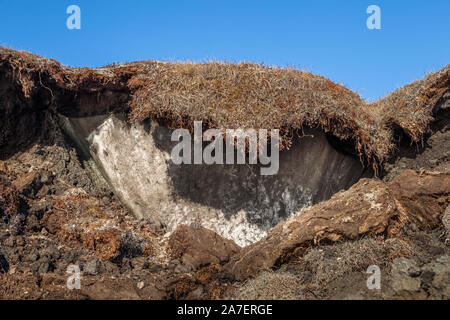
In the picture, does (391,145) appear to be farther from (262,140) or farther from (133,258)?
(133,258)

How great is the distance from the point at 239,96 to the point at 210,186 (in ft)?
7.58

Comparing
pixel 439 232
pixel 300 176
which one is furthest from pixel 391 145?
pixel 439 232

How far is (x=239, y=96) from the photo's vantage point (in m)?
9.15

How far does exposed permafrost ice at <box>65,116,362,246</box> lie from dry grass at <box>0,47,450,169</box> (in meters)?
0.66

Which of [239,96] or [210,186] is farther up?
[239,96]

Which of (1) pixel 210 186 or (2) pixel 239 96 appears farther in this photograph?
(1) pixel 210 186

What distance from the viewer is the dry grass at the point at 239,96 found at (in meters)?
8.68

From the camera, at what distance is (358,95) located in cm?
1090

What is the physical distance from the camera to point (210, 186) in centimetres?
958

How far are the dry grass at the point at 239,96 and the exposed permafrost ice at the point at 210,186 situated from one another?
26.1 inches

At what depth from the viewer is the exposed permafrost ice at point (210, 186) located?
9492mm

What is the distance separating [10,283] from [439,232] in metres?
7.25

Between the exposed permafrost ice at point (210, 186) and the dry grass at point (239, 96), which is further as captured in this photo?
the exposed permafrost ice at point (210, 186)

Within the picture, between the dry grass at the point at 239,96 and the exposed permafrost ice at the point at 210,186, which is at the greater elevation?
the dry grass at the point at 239,96
